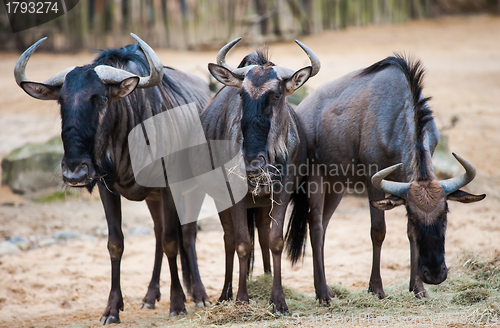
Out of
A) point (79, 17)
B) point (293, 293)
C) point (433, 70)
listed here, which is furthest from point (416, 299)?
point (79, 17)

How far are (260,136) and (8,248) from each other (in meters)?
4.51

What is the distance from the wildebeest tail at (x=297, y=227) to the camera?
555 cm

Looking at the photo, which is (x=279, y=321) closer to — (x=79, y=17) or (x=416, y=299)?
(x=416, y=299)

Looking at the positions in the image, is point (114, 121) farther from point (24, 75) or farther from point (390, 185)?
point (390, 185)

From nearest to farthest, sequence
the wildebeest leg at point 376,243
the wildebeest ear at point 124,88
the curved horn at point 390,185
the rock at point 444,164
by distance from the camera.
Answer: the curved horn at point 390,185, the wildebeest ear at point 124,88, the wildebeest leg at point 376,243, the rock at point 444,164

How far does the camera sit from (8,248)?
271 inches

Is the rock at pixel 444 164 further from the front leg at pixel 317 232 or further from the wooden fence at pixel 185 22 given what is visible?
the wooden fence at pixel 185 22

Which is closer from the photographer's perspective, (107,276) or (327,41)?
(107,276)

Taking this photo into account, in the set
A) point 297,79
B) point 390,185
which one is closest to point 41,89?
point 297,79

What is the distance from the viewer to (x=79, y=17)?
17.5m

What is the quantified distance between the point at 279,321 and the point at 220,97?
2.19 m

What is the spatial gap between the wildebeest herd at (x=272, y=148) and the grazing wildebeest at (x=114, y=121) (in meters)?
0.01

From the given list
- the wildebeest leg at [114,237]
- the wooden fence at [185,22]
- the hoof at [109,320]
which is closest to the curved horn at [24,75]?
the wildebeest leg at [114,237]

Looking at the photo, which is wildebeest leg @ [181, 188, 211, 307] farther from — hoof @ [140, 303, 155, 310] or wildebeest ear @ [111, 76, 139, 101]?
wildebeest ear @ [111, 76, 139, 101]
